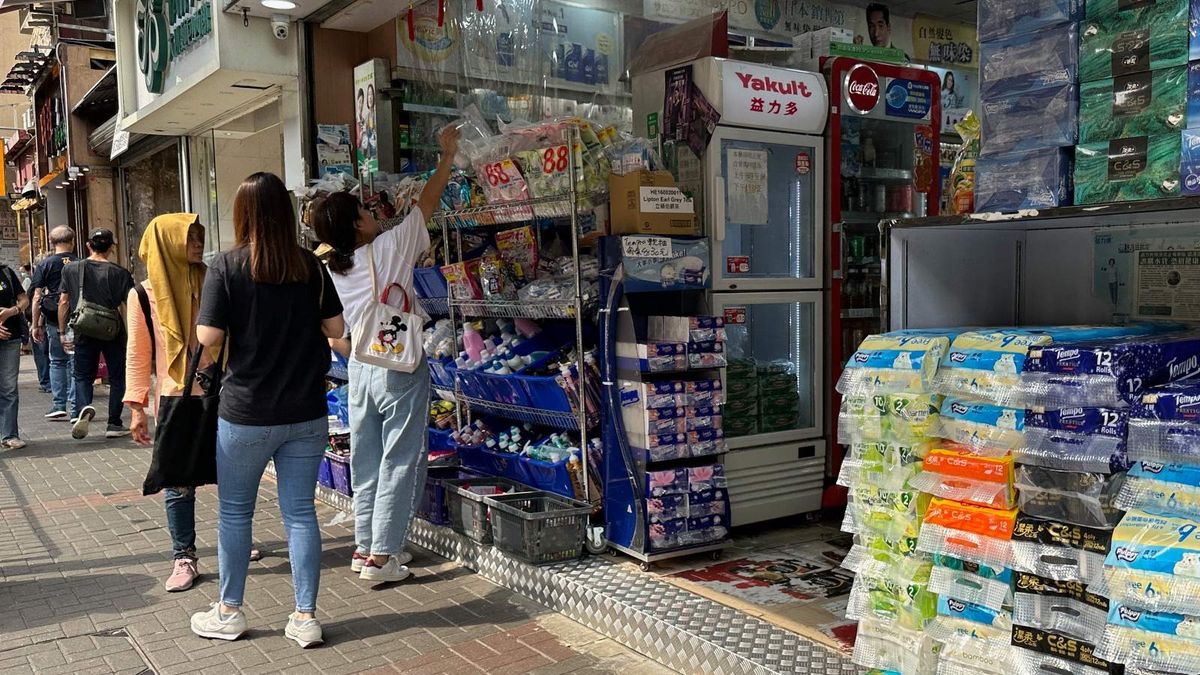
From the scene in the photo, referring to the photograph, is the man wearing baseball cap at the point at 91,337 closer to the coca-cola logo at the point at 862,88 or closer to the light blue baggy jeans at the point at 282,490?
the light blue baggy jeans at the point at 282,490

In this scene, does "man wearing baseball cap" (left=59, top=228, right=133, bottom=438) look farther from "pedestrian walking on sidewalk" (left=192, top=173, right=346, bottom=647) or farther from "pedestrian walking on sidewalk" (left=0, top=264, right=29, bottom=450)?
"pedestrian walking on sidewalk" (left=192, top=173, right=346, bottom=647)

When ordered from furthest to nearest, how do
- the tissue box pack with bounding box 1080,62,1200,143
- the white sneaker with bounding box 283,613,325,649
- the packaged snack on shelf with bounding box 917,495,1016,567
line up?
the white sneaker with bounding box 283,613,325,649 < the packaged snack on shelf with bounding box 917,495,1016,567 < the tissue box pack with bounding box 1080,62,1200,143

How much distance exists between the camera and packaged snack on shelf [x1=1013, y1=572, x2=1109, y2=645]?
226cm

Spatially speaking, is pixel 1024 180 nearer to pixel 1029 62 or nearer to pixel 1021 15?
pixel 1029 62

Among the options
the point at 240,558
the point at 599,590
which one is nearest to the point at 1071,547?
the point at 599,590

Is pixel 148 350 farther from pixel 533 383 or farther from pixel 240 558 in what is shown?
pixel 533 383

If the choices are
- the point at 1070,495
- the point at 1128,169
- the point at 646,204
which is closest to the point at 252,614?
the point at 646,204

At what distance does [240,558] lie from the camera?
13.0 ft

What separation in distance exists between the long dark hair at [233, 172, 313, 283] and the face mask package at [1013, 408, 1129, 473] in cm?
271

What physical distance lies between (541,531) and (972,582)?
230cm

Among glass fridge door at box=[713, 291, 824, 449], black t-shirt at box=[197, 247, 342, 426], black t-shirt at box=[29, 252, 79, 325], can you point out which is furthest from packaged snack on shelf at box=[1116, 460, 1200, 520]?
black t-shirt at box=[29, 252, 79, 325]

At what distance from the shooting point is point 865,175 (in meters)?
5.53

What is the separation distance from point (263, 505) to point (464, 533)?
6.65ft

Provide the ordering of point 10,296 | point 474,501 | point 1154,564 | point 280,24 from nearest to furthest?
point 1154,564 → point 474,501 → point 280,24 → point 10,296
